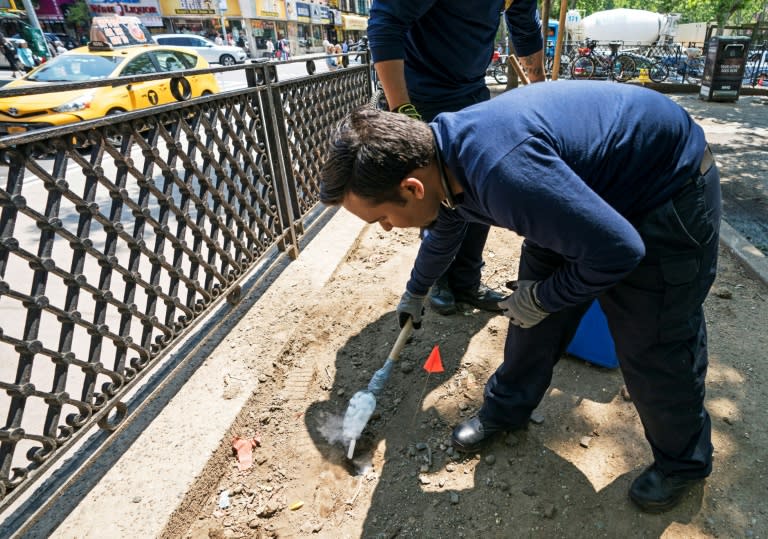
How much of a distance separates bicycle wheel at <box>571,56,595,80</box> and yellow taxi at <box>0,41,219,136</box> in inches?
418

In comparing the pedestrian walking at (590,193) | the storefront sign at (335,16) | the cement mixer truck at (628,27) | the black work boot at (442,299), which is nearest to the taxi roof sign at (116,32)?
the black work boot at (442,299)

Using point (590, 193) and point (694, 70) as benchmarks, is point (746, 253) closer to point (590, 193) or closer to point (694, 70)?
point (590, 193)

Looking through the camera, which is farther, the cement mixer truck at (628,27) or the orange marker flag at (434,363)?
the cement mixer truck at (628,27)

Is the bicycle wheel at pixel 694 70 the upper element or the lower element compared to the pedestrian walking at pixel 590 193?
lower

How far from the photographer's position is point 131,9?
32312mm

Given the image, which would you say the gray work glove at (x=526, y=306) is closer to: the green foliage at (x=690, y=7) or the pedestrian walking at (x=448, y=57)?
the pedestrian walking at (x=448, y=57)

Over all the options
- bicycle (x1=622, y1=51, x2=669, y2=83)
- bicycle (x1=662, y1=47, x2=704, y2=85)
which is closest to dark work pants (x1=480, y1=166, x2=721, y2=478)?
bicycle (x1=622, y1=51, x2=669, y2=83)

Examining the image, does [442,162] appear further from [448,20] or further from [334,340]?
[334,340]

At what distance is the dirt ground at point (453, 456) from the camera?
1743mm

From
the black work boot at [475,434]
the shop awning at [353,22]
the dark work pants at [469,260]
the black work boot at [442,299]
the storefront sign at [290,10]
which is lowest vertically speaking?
the black work boot at [475,434]

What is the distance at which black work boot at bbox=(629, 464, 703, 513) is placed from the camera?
1.65 meters

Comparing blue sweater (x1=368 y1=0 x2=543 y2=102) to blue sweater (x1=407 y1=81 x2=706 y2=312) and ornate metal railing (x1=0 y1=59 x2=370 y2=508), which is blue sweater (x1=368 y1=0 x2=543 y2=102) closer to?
blue sweater (x1=407 y1=81 x2=706 y2=312)

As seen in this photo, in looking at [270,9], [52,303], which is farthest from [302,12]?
[52,303]

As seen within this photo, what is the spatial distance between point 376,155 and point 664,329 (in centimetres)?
99
